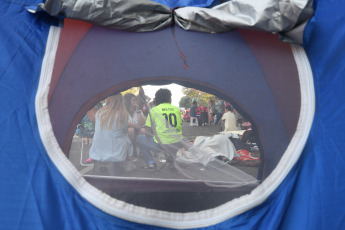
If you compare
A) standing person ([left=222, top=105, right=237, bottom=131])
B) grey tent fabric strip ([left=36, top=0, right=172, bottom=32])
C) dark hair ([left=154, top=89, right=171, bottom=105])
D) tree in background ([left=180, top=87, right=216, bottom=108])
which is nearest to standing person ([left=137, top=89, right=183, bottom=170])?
dark hair ([left=154, top=89, right=171, bottom=105])

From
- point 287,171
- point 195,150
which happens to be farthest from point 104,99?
point 287,171

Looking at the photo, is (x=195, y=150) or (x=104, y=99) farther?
(x=195, y=150)

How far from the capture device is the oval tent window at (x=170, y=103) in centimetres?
132

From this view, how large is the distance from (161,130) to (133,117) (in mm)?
163

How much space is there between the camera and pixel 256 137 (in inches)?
56.3

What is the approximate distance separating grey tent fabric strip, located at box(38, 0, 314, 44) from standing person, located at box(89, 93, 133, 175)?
0.37 meters

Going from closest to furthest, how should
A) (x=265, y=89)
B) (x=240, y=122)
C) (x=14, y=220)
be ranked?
(x=14, y=220) < (x=265, y=89) < (x=240, y=122)

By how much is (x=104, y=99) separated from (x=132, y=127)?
7.7 inches

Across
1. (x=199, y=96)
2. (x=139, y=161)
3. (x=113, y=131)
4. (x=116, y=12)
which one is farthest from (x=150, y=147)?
(x=116, y=12)

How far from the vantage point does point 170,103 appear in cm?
143

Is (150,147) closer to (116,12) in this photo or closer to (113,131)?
(113,131)

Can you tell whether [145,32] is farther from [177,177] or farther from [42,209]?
[42,209]

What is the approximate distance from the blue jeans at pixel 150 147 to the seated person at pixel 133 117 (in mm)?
31

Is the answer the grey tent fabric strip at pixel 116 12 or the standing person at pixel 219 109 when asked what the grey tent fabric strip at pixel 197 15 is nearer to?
the grey tent fabric strip at pixel 116 12
